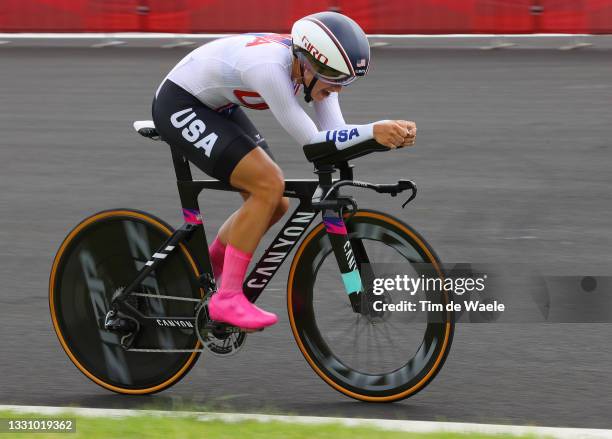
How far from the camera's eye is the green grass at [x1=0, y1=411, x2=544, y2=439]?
5.05 m

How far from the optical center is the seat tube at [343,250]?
18.5 ft

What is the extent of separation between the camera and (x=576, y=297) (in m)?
7.70

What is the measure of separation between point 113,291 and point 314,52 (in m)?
1.52

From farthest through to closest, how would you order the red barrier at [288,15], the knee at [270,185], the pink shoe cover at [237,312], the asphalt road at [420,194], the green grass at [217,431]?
the red barrier at [288,15] → the asphalt road at [420,194] → the pink shoe cover at [237,312] → the knee at [270,185] → the green grass at [217,431]

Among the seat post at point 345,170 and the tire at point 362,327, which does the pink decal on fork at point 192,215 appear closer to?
the tire at point 362,327

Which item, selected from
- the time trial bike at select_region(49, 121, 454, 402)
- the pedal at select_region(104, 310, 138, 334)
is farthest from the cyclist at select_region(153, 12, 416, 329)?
the pedal at select_region(104, 310, 138, 334)

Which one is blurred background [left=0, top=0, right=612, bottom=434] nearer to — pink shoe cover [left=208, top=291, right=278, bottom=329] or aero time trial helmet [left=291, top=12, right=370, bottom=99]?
pink shoe cover [left=208, top=291, right=278, bottom=329]

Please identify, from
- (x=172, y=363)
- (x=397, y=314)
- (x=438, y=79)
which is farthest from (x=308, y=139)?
(x=438, y=79)

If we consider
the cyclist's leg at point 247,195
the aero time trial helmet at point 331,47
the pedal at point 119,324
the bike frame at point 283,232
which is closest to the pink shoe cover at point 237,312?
the bike frame at point 283,232

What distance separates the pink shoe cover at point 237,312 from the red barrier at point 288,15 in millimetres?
12841

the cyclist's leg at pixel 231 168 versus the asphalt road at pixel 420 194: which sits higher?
the cyclist's leg at pixel 231 168

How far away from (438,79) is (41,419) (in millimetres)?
10641

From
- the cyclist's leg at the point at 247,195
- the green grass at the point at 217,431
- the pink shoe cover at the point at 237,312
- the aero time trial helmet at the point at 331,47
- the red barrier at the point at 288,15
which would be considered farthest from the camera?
the red barrier at the point at 288,15

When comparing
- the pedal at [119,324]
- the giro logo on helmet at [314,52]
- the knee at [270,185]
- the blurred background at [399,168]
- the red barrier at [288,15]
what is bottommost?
the red barrier at [288,15]
